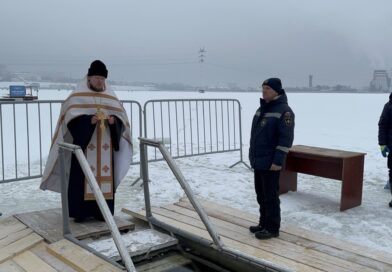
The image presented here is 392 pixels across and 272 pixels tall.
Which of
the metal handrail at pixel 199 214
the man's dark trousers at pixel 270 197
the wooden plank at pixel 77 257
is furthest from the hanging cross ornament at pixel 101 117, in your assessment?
the man's dark trousers at pixel 270 197

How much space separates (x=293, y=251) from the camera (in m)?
4.02

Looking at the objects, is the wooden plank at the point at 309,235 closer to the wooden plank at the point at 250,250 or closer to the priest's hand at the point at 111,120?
the wooden plank at the point at 250,250

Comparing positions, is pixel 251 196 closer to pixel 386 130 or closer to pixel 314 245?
pixel 386 130

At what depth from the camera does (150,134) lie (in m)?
13.6

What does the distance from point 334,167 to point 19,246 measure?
405cm

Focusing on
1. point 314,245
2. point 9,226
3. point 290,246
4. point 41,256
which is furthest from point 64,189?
point 314,245

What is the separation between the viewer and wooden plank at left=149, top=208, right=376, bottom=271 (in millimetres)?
3691

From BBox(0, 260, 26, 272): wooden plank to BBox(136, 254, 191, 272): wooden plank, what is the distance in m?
1.00

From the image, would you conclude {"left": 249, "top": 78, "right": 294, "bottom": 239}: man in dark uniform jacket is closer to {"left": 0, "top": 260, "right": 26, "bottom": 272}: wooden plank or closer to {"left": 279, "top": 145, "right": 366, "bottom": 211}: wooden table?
{"left": 279, "top": 145, "right": 366, "bottom": 211}: wooden table

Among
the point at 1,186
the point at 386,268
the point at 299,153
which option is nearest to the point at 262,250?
the point at 386,268

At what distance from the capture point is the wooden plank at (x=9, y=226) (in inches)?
177

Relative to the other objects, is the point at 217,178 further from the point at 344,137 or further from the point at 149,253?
the point at 344,137

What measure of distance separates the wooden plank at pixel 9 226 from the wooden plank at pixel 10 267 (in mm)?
619

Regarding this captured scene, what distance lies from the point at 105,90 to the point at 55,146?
29.8 inches
